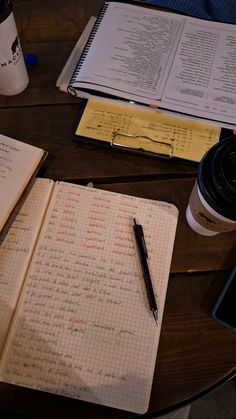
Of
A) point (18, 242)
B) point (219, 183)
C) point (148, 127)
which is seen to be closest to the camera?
point (219, 183)

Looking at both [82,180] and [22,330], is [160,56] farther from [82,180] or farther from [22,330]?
[22,330]

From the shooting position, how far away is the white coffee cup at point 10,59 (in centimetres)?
59

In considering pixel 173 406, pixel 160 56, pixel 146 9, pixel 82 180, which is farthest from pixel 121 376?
pixel 146 9

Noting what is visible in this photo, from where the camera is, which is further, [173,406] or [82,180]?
[82,180]

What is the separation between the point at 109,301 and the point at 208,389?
0.17m

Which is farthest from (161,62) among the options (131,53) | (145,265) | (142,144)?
(145,265)

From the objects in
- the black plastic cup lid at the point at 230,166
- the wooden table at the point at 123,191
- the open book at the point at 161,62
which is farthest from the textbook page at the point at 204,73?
the black plastic cup lid at the point at 230,166

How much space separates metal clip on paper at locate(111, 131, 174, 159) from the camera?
2.15 feet

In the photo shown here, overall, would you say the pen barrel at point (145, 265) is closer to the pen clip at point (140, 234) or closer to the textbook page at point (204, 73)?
the pen clip at point (140, 234)

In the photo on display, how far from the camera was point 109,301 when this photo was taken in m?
0.53

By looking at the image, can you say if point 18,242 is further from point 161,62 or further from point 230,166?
point 161,62

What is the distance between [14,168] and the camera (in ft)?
1.95

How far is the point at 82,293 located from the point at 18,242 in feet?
0.41

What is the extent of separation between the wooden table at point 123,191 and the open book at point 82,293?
0.06 ft
